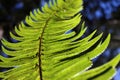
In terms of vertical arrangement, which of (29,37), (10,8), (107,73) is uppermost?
(10,8)

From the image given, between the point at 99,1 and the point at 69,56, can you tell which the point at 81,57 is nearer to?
the point at 69,56

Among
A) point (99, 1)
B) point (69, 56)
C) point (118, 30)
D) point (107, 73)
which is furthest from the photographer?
point (118, 30)

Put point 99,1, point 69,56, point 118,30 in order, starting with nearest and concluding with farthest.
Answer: point 69,56 < point 99,1 < point 118,30

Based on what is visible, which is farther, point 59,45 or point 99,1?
point 99,1

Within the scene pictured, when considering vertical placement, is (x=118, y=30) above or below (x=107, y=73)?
above

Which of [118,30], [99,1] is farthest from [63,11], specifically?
[118,30]

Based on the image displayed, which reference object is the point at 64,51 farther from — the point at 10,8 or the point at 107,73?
the point at 10,8

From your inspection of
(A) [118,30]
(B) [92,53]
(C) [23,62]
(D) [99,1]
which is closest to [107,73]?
(B) [92,53]
